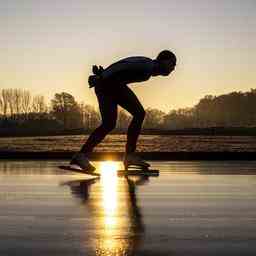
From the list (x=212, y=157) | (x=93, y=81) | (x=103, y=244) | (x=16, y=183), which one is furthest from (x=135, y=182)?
(x=212, y=157)

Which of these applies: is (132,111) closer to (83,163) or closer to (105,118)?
(105,118)

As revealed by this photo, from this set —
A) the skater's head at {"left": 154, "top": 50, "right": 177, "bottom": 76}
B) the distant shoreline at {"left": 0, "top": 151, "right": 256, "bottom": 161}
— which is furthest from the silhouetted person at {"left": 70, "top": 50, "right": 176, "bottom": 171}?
the distant shoreline at {"left": 0, "top": 151, "right": 256, "bottom": 161}

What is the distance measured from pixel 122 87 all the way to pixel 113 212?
474 cm

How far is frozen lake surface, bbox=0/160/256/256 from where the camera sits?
3566mm

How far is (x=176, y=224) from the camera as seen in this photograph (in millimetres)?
4426

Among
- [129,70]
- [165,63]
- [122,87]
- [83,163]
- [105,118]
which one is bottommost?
[83,163]

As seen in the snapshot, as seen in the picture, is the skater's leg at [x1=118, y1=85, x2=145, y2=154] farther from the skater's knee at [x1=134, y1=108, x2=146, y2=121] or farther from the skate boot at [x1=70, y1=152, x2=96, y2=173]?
the skate boot at [x1=70, y1=152, x2=96, y2=173]

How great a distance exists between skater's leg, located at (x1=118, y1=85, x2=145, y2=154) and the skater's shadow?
1.10 metres

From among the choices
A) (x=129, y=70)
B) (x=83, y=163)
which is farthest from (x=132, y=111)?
(x=83, y=163)

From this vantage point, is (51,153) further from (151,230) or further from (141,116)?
(151,230)

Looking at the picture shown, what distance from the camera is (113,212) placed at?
5.08 metres

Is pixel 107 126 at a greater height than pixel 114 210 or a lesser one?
greater

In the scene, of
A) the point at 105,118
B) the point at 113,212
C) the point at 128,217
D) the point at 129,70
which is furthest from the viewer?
the point at 105,118

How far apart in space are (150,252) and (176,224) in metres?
1.02
